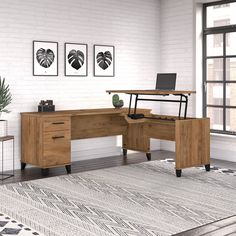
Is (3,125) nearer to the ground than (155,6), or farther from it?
nearer to the ground

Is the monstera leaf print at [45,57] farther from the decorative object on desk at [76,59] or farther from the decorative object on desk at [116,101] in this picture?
the decorative object on desk at [116,101]

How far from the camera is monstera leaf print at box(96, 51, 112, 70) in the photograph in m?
7.49

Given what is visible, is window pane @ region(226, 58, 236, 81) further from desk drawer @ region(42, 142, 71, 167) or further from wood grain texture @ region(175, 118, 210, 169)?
desk drawer @ region(42, 142, 71, 167)

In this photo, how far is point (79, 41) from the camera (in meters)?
7.25

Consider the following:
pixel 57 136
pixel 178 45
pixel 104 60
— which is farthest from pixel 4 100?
pixel 178 45

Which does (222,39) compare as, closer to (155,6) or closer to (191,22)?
(191,22)

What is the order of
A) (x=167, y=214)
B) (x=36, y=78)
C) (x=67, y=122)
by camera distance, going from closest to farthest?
(x=167, y=214) < (x=67, y=122) < (x=36, y=78)

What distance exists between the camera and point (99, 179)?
5871 mm

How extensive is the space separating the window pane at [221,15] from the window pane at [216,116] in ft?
4.60

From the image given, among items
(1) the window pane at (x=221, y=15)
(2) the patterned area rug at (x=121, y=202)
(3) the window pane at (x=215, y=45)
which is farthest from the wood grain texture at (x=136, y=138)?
(1) the window pane at (x=221, y=15)

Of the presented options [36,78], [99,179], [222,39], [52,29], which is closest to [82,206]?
[99,179]

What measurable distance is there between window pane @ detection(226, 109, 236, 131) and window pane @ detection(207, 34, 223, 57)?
→ 96 centimetres

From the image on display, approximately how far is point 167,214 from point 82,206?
88cm

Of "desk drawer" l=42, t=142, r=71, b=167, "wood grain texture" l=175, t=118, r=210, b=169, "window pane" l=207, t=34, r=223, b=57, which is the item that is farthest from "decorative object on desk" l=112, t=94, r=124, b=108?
"window pane" l=207, t=34, r=223, b=57
